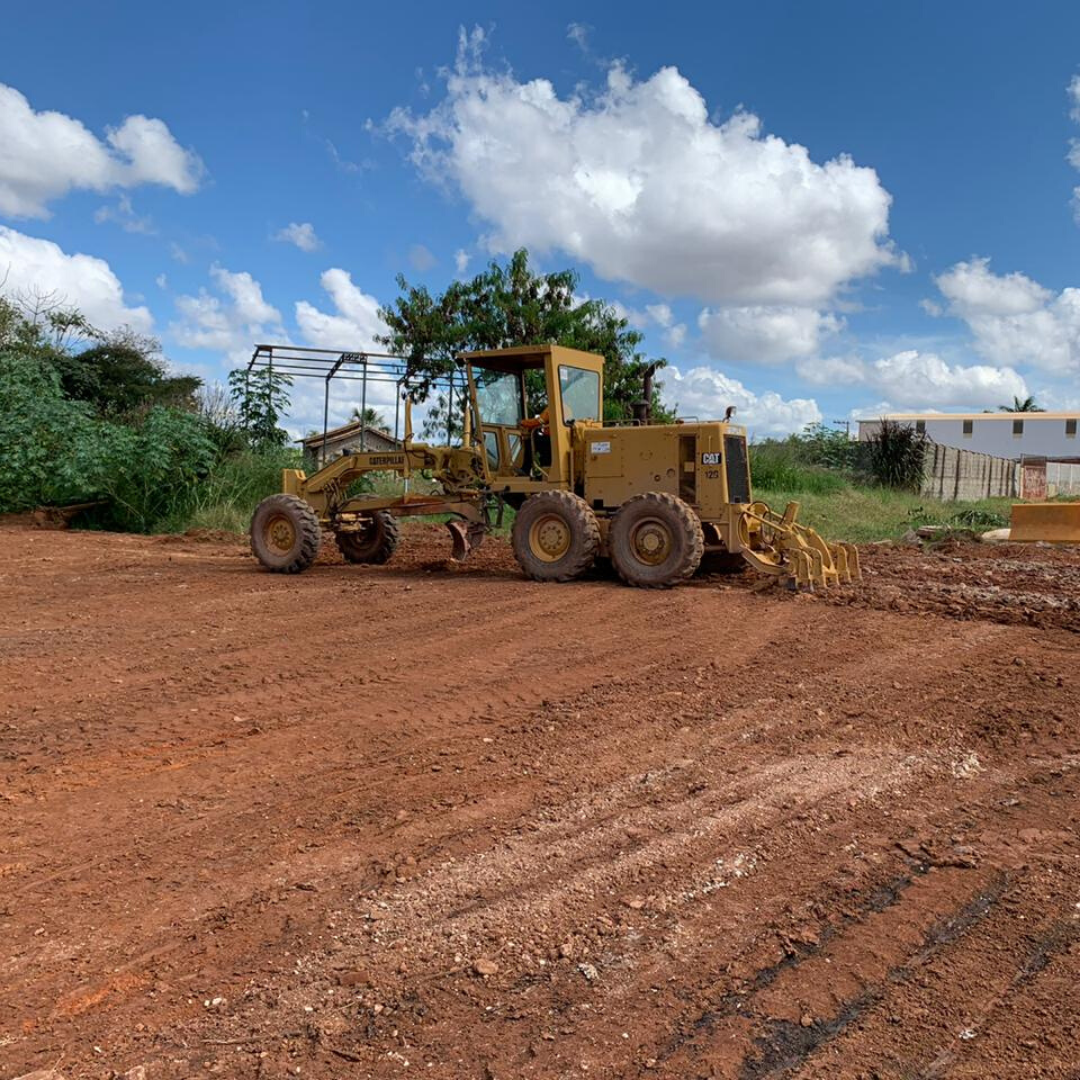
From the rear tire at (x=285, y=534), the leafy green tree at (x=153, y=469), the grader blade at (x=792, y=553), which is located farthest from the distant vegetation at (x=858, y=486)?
the leafy green tree at (x=153, y=469)

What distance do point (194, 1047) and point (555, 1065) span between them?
0.95m

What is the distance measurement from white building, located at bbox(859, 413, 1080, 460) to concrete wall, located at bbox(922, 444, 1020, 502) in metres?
30.5

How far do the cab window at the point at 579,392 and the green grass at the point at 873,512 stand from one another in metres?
7.40

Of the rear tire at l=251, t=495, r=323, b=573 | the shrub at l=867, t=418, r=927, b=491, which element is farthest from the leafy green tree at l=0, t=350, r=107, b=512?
the shrub at l=867, t=418, r=927, b=491

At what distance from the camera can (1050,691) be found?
243 inches

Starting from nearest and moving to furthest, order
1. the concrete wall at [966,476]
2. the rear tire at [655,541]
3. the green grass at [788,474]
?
the rear tire at [655,541], the green grass at [788,474], the concrete wall at [966,476]

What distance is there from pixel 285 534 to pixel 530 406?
3483mm

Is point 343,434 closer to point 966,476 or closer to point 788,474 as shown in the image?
point 788,474

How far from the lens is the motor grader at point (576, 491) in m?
10.2

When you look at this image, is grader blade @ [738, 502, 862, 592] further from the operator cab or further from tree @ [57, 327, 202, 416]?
tree @ [57, 327, 202, 416]

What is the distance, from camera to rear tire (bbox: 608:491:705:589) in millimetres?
9977

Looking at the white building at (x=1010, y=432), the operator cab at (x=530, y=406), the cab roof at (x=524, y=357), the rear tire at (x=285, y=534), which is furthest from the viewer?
the white building at (x=1010, y=432)

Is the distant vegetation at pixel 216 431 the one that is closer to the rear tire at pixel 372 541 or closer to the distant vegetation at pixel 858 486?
the distant vegetation at pixel 858 486

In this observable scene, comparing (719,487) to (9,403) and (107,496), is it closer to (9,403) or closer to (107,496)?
(107,496)
